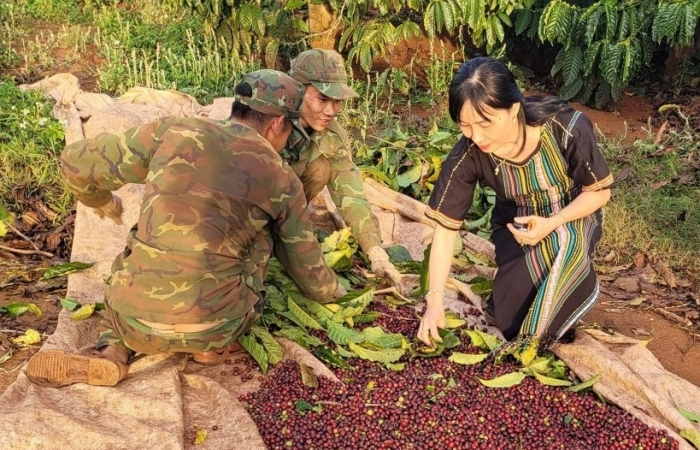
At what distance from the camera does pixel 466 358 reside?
9.61ft

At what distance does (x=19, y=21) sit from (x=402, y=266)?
243 inches

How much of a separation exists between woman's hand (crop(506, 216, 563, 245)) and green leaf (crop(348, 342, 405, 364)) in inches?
27.5

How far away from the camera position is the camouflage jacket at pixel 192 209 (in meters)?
2.41

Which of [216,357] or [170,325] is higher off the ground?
[170,325]

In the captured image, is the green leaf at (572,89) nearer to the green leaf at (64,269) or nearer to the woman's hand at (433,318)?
the woman's hand at (433,318)

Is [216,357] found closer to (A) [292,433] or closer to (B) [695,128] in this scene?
(A) [292,433]

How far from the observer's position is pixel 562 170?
2.91m

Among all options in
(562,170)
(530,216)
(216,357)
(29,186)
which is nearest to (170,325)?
(216,357)

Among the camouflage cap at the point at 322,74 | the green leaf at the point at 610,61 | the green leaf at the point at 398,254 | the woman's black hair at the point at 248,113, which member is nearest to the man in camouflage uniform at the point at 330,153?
the camouflage cap at the point at 322,74

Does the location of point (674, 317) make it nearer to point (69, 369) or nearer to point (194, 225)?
point (194, 225)

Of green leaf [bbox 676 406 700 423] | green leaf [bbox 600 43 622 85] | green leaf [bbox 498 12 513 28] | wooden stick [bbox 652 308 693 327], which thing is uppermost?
green leaf [bbox 498 12 513 28]

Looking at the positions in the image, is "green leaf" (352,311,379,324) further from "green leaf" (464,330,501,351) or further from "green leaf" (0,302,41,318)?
"green leaf" (0,302,41,318)

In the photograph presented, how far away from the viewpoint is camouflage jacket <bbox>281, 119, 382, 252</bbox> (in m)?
3.66

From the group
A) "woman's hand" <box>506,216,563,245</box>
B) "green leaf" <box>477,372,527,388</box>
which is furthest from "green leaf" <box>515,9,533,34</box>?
"green leaf" <box>477,372,527,388</box>
